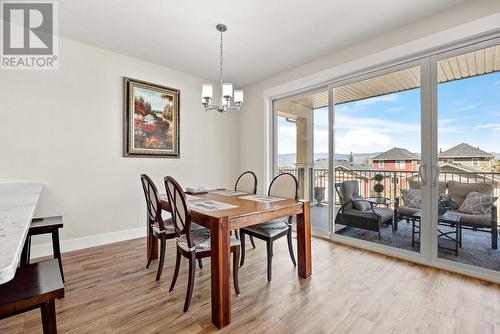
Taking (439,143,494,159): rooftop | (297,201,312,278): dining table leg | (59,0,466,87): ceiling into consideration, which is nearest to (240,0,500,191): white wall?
(59,0,466,87): ceiling

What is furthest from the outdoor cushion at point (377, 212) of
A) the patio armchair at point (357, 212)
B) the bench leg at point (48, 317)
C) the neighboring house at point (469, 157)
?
the bench leg at point (48, 317)

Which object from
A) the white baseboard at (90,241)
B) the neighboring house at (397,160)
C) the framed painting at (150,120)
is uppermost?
the framed painting at (150,120)

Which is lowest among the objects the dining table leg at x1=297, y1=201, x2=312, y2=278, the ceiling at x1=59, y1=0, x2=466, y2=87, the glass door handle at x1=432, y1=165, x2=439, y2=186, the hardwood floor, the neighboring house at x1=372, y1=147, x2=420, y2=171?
the hardwood floor

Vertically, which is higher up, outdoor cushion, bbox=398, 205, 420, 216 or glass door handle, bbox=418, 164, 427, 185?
glass door handle, bbox=418, 164, 427, 185

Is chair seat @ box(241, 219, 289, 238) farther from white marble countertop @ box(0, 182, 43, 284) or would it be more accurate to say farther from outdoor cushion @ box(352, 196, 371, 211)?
white marble countertop @ box(0, 182, 43, 284)

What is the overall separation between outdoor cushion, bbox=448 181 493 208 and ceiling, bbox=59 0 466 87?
1785 millimetres

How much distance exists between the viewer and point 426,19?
8.20 ft

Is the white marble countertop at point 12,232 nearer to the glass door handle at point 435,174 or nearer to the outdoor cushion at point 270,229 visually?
the outdoor cushion at point 270,229

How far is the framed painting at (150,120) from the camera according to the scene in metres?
3.40

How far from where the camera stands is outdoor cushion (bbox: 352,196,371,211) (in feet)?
10.4

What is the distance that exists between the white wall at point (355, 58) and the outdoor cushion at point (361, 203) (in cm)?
162

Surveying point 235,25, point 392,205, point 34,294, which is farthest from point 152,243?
point 392,205

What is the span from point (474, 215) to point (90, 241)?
4480mm

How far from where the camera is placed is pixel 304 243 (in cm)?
229
